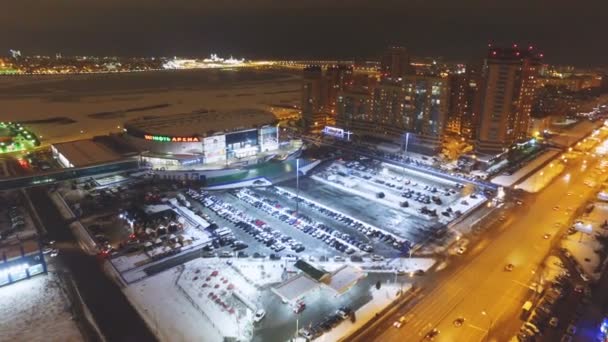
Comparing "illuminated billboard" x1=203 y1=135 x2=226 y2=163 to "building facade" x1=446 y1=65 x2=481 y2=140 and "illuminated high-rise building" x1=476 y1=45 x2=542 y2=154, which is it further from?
"illuminated high-rise building" x1=476 y1=45 x2=542 y2=154

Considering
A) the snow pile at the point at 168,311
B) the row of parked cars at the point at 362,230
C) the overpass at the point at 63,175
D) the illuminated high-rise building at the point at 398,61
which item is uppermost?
the illuminated high-rise building at the point at 398,61

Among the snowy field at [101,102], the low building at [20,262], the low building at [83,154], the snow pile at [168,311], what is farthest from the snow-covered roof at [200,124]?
the snow pile at [168,311]

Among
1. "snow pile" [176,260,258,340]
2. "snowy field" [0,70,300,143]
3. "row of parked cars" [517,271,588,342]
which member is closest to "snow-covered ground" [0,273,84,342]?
"snow pile" [176,260,258,340]

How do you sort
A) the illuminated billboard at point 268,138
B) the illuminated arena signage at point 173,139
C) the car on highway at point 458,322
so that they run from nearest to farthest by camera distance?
the car on highway at point 458,322
the illuminated arena signage at point 173,139
the illuminated billboard at point 268,138

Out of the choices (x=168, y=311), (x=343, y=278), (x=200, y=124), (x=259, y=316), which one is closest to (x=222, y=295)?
(x=168, y=311)

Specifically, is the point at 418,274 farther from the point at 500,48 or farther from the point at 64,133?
the point at 64,133

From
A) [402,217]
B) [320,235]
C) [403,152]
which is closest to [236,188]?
[320,235]

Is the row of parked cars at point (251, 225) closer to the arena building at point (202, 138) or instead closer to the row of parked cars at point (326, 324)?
the row of parked cars at point (326, 324)
